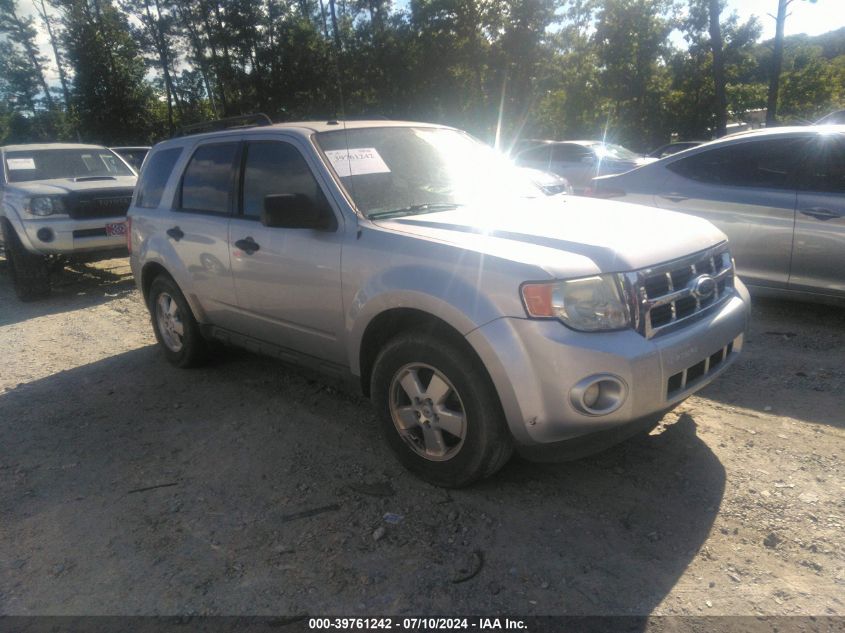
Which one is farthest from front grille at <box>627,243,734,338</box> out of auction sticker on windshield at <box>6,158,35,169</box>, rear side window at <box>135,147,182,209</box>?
auction sticker on windshield at <box>6,158,35,169</box>

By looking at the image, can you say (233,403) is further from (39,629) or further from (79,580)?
(39,629)

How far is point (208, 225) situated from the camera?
4250mm

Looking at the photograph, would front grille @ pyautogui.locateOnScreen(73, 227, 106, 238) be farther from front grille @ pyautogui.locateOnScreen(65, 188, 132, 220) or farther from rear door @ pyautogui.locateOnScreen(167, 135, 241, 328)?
rear door @ pyautogui.locateOnScreen(167, 135, 241, 328)

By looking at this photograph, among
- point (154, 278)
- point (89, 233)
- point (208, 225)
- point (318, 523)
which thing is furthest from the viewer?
point (89, 233)

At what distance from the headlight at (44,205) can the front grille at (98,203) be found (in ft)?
0.32

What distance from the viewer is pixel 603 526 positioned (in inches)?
107

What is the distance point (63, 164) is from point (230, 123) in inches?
226

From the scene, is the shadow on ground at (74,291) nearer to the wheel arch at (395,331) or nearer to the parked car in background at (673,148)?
the wheel arch at (395,331)

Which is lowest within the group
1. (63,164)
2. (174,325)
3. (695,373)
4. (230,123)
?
(174,325)

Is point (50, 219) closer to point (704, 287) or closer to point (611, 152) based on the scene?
point (704, 287)

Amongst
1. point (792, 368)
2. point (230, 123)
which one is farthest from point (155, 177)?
point (792, 368)

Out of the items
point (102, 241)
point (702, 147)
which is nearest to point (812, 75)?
point (702, 147)

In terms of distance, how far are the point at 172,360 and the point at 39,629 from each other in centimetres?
293

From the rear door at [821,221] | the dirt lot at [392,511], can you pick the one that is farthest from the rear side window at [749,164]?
the dirt lot at [392,511]
